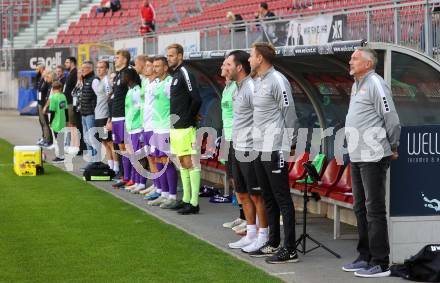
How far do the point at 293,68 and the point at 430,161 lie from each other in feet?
10.7

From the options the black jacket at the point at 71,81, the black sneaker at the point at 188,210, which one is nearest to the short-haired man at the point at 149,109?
the black sneaker at the point at 188,210

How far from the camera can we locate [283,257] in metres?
9.05

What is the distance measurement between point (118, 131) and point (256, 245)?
561cm

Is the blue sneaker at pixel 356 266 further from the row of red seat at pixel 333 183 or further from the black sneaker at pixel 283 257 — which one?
the row of red seat at pixel 333 183

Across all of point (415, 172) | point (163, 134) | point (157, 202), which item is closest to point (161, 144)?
point (163, 134)

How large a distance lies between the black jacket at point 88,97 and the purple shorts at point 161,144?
154 inches

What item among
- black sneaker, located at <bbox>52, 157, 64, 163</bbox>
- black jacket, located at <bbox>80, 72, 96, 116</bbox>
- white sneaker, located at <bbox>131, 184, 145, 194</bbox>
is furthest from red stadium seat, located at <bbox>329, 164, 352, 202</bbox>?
black sneaker, located at <bbox>52, 157, 64, 163</bbox>

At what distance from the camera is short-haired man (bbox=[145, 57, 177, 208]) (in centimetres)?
1254

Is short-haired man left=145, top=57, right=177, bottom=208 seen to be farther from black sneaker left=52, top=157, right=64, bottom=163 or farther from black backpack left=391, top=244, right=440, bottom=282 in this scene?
black sneaker left=52, top=157, right=64, bottom=163

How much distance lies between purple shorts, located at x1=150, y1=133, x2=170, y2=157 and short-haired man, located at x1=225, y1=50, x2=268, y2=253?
2.88 metres

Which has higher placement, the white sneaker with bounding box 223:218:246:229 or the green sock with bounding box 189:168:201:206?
the green sock with bounding box 189:168:201:206

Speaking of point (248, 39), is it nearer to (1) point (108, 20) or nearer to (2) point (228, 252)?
(2) point (228, 252)

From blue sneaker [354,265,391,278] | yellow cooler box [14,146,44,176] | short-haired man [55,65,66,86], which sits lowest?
blue sneaker [354,265,391,278]

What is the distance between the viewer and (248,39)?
17141 millimetres
